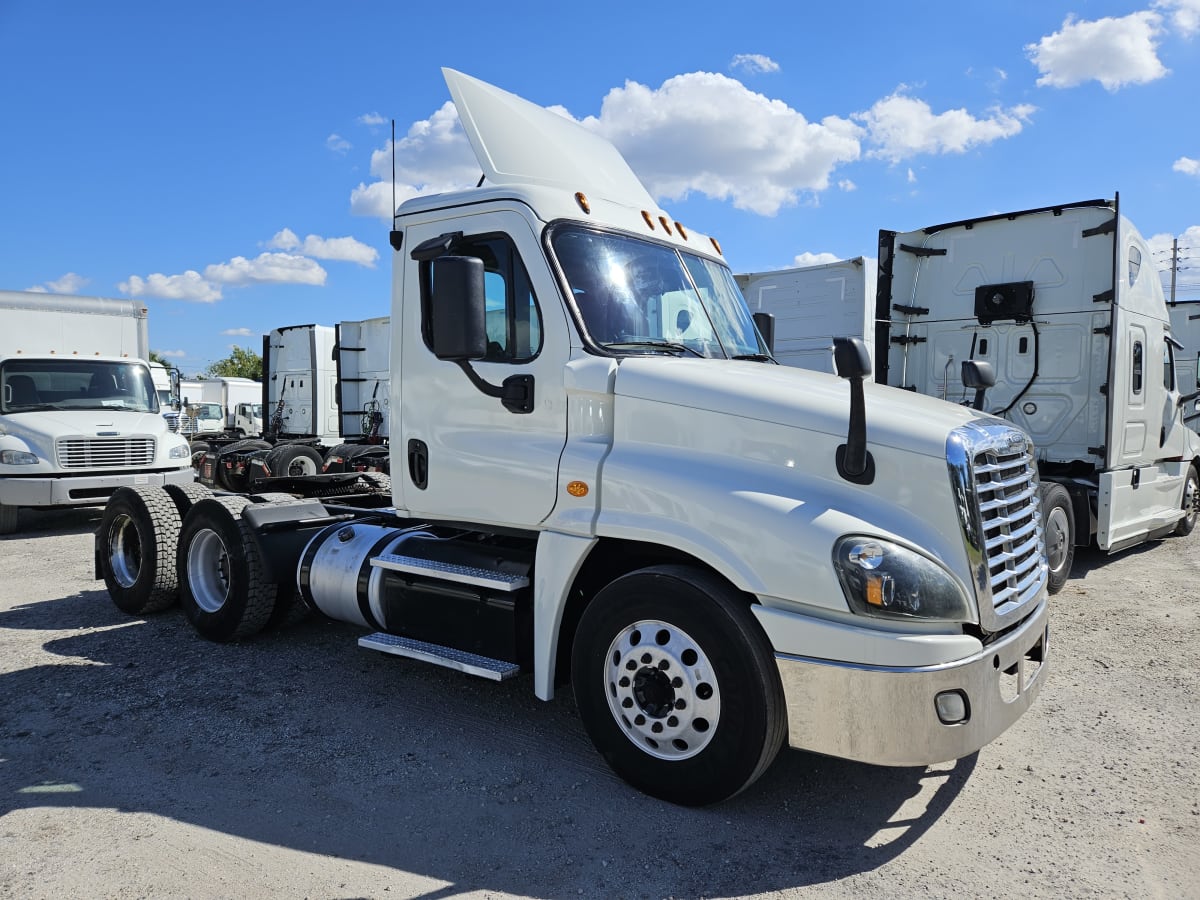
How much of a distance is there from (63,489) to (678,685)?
34.1 feet

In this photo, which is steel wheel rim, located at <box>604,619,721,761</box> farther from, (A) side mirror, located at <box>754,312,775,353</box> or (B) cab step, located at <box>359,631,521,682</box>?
(A) side mirror, located at <box>754,312,775,353</box>

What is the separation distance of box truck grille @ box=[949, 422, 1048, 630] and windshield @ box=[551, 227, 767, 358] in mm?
1416

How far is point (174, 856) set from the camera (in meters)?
3.26

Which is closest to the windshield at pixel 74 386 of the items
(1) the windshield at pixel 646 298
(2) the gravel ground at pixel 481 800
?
(2) the gravel ground at pixel 481 800

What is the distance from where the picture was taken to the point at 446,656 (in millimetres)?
4363

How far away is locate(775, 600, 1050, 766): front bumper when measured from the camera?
3.11m

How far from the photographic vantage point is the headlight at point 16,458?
35.8 ft

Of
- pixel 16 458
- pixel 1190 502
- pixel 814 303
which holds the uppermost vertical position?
pixel 814 303

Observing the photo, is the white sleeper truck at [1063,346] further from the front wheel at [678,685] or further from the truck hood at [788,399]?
the front wheel at [678,685]

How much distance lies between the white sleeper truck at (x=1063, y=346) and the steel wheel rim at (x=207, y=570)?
22.7 feet

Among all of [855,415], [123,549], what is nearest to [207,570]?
[123,549]

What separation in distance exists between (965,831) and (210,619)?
4.96m

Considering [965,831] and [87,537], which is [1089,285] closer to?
[965,831]

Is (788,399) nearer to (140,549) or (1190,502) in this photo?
(140,549)
